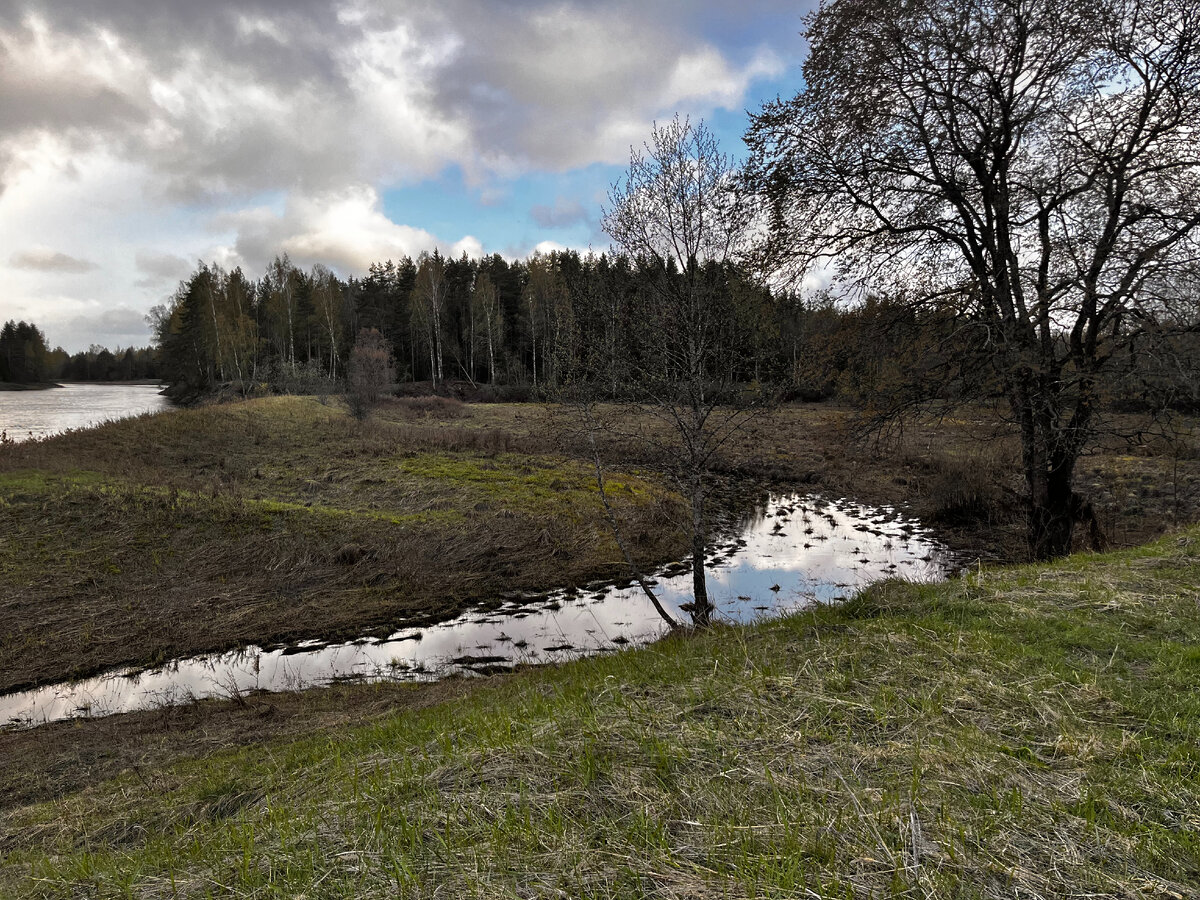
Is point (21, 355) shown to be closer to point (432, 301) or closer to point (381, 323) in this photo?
point (381, 323)

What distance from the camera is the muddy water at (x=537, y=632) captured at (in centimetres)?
857

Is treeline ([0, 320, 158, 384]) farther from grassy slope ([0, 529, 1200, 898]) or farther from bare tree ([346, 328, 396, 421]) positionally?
grassy slope ([0, 529, 1200, 898])

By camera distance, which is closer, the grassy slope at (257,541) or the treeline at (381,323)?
the grassy slope at (257,541)

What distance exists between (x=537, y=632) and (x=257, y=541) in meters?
7.33

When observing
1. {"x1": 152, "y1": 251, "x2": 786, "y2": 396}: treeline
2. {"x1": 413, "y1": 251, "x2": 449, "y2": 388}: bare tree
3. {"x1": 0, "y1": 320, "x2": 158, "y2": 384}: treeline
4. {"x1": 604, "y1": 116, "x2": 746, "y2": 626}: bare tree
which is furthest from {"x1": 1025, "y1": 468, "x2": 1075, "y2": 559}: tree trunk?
{"x1": 0, "y1": 320, "x2": 158, "y2": 384}: treeline

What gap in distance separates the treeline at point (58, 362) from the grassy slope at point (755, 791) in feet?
330

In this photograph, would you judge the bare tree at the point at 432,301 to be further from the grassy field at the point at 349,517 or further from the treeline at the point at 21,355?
the treeline at the point at 21,355

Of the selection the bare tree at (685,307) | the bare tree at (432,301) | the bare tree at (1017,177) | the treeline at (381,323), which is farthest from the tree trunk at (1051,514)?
the bare tree at (432,301)

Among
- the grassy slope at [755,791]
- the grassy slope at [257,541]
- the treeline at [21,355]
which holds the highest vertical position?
the treeline at [21,355]

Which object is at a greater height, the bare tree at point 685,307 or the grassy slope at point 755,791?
the bare tree at point 685,307

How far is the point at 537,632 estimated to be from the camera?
1063cm

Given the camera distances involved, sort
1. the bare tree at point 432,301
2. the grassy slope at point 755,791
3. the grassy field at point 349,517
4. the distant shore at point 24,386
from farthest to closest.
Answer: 1. the distant shore at point 24,386
2. the bare tree at point 432,301
3. the grassy field at point 349,517
4. the grassy slope at point 755,791

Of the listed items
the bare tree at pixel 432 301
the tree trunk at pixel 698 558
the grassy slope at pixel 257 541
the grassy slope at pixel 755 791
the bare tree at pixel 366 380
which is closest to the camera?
the grassy slope at pixel 755 791

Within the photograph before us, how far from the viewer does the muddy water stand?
8570mm
